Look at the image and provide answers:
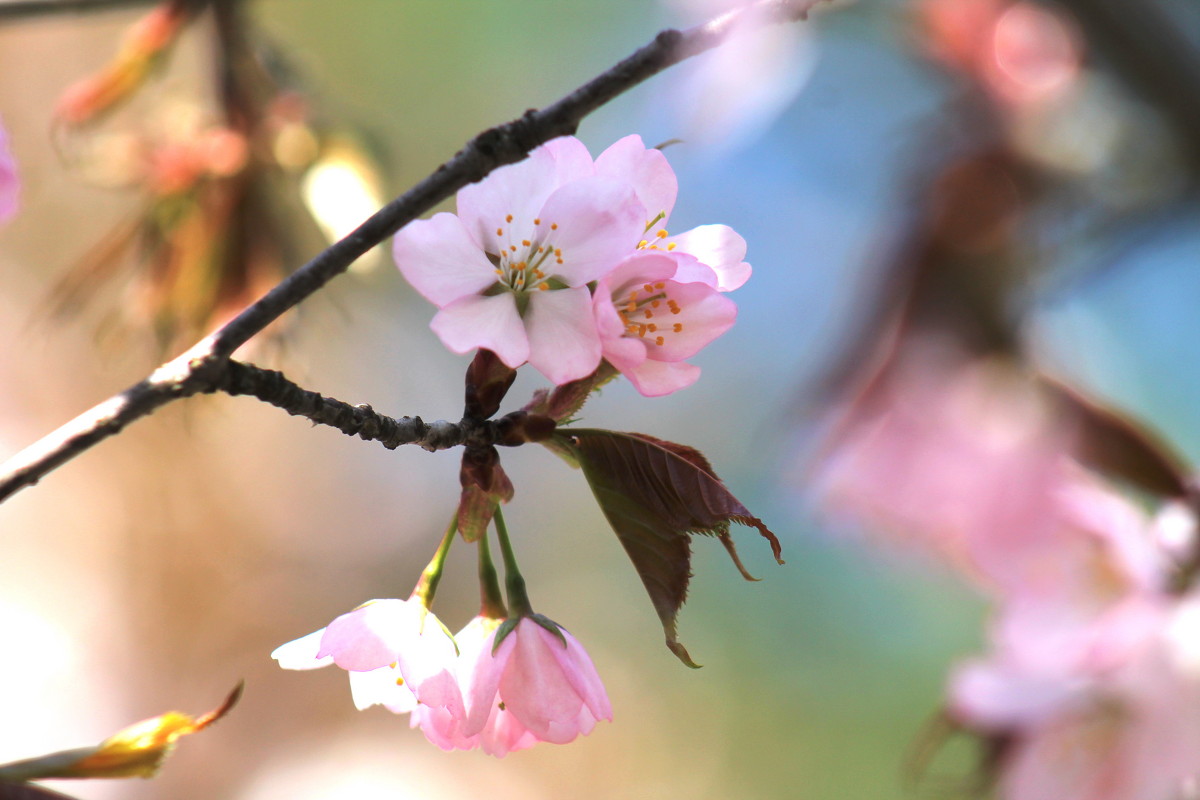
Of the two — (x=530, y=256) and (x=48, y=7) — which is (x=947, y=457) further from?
(x=48, y=7)

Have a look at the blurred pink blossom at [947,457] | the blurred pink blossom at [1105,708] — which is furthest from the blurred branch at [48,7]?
the blurred pink blossom at [1105,708]

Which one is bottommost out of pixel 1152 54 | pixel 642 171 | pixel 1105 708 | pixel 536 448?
pixel 536 448

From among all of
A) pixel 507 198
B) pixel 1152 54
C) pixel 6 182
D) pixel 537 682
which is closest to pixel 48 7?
pixel 6 182

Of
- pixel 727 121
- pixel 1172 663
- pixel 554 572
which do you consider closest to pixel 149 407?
pixel 1172 663

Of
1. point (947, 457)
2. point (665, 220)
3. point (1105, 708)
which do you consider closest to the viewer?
point (665, 220)

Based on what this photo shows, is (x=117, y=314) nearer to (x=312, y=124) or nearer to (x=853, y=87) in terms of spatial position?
(x=312, y=124)

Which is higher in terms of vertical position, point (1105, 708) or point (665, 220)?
point (665, 220)
